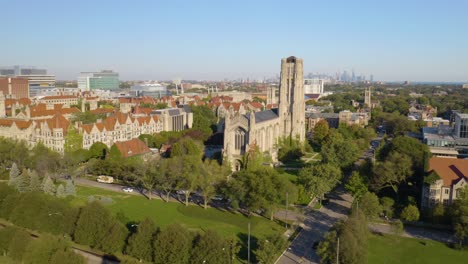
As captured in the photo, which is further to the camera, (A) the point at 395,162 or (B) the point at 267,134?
(B) the point at 267,134

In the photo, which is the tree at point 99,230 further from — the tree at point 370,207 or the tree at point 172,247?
the tree at point 370,207

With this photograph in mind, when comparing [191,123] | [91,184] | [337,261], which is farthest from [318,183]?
[191,123]

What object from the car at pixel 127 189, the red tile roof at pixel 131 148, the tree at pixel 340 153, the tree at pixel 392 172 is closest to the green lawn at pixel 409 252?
the tree at pixel 392 172

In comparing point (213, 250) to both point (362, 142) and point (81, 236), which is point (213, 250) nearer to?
point (81, 236)

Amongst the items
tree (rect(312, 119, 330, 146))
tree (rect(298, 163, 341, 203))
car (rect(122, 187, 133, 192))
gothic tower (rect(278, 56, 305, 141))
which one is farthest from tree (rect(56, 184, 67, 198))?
tree (rect(312, 119, 330, 146))

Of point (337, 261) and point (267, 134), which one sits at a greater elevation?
point (267, 134)

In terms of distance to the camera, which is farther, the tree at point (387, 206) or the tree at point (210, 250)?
the tree at point (387, 206)
